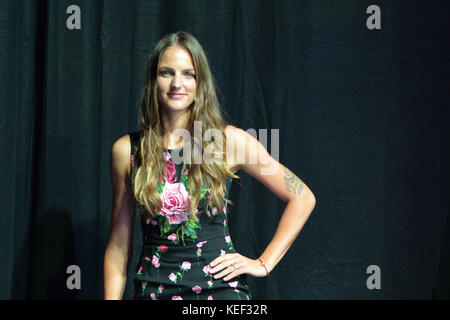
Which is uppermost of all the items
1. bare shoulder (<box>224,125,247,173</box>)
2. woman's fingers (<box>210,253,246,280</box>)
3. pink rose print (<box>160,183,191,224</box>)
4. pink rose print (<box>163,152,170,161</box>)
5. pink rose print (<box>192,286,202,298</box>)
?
bare shoulder (<box>224,125,247,173</box>)

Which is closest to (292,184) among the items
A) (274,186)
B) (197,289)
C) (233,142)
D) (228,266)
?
(274,186)

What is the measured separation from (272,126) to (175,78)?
74 cm

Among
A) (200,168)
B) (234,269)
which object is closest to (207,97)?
(200,168)

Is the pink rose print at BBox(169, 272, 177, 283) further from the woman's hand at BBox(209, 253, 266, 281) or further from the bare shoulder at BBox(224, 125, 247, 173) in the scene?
the bare shoulder at BBox(224, 125, 247, 173)

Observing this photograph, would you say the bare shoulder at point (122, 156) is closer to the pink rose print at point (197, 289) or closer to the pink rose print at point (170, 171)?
the pink rose print at point (170, 171)

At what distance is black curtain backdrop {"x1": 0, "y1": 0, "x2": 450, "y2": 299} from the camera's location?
2020 mm

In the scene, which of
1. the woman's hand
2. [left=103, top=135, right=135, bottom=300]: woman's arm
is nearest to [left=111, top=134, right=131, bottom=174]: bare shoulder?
[left=103, top=135, right=135, bottom=300]: woman's arm

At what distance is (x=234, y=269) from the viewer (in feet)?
4.87

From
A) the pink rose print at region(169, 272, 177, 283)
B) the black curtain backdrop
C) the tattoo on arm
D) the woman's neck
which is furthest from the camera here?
the black curtain backdrop

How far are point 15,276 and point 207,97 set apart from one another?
1.13 metres

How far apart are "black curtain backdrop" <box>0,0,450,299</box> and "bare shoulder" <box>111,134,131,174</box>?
53cm

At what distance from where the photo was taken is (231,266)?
148 cm

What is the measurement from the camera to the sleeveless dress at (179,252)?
142cm

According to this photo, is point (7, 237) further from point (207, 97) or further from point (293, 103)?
point (293, 103)
